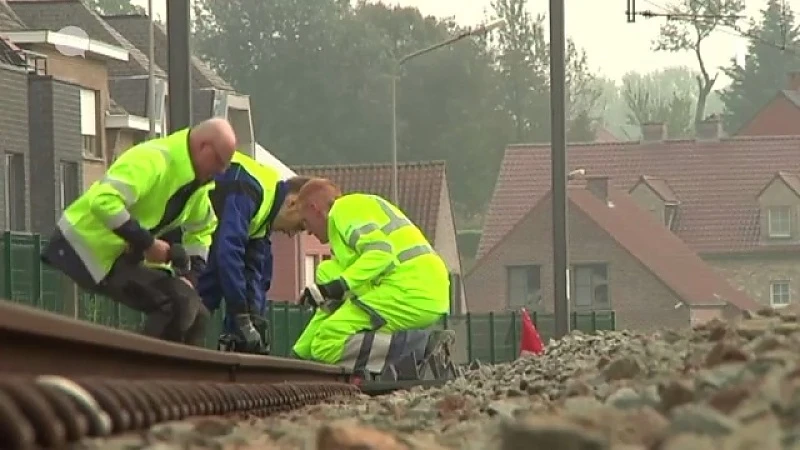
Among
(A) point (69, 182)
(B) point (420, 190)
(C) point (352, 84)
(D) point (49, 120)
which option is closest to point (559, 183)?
(D) point (49, 120)

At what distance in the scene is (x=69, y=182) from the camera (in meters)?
59.8

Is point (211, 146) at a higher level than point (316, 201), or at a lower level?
higher

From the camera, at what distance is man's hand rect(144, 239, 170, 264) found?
1278cm

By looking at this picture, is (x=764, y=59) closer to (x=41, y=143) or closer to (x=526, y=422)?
(x=41, y=143)

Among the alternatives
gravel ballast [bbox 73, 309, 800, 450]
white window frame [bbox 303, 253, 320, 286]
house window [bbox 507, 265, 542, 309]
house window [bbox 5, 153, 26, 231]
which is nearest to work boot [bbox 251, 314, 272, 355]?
gravel ballast [bbox 73, 309, 800, 450]

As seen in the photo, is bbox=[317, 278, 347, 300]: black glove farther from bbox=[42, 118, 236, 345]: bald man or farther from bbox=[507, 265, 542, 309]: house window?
bbox=[507, 265, 542, 309]: house window

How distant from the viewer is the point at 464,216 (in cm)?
12988

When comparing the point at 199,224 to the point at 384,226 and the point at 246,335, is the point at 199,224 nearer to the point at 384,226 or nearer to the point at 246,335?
the point at 246,335

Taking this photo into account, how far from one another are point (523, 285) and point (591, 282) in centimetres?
344

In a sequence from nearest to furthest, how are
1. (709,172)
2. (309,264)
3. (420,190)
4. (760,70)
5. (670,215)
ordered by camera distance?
1. (309,264)
2. (420,190)
3. (670,215)
4. (709,172)
5. (760,70)

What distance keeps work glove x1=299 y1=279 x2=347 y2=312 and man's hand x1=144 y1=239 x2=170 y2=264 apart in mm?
4218

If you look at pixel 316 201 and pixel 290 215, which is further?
pixel 316 201

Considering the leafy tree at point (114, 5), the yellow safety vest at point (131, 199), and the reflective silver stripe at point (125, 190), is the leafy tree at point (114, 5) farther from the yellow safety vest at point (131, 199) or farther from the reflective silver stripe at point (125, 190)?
the reflective silver stripe at point (125, 190)

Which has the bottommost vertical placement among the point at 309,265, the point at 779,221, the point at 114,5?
the point at 309,265
